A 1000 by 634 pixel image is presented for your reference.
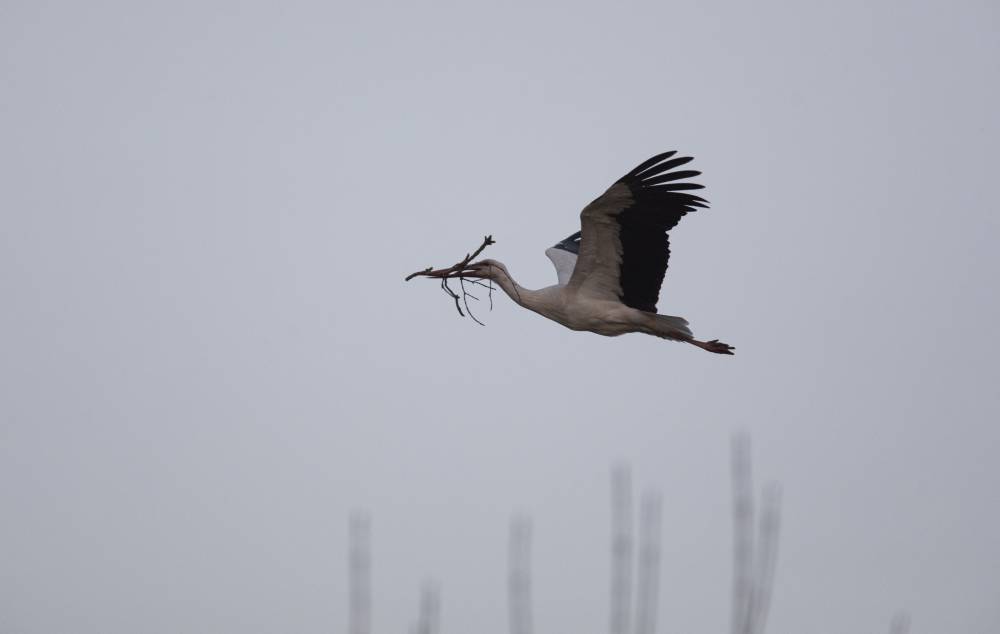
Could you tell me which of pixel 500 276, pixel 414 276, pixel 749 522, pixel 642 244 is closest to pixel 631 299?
pixel 642 244

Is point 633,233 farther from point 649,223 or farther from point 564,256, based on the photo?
point 564,256

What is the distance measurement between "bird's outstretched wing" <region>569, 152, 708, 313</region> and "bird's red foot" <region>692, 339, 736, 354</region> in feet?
1.93

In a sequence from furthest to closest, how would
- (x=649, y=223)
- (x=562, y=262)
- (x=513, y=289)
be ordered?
(x=562, y=262) < (x=513, y=289) < (x=649, y=223)

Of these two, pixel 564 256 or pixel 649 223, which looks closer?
pixel 649 223

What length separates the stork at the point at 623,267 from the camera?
36.3 ft

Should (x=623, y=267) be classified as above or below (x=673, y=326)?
above

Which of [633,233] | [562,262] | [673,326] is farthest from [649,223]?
[562,262]

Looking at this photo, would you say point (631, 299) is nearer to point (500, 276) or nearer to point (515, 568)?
point (500, 276)

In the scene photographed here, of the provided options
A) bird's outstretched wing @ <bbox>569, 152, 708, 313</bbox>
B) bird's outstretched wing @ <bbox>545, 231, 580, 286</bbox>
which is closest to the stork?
bird's outstretched wing @ <bbox>569, 152, 708, 313</bbox>

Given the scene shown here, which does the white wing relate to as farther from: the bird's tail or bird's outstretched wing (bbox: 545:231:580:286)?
the bird's tail

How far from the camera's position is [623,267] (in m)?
11.6

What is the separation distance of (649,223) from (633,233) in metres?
0.19

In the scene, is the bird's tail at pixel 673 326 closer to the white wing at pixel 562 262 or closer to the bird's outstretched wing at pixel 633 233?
the bird's outstretched wing at pixel 633 233

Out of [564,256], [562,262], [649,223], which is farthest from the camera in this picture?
[564,256]
